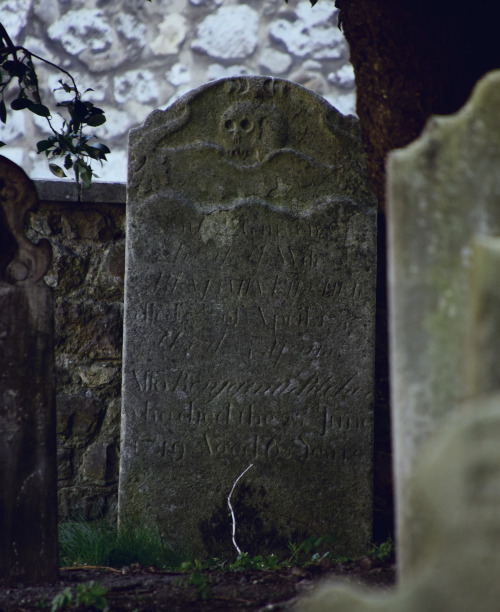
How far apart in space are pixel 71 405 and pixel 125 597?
1.43m

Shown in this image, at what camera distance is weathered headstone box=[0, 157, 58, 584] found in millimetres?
2262

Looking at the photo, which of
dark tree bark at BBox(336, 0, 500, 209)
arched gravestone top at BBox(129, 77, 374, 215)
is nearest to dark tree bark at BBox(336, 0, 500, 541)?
dark tree bark at BBox(336, 0, 500, 209)

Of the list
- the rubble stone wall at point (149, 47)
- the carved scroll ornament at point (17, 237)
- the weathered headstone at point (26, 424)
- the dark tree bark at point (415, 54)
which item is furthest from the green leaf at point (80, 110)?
the rubble stone wall at point (149, 47)

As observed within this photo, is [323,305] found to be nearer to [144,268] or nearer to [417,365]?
[144,268]

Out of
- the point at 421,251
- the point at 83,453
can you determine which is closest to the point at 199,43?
the point at 83,453

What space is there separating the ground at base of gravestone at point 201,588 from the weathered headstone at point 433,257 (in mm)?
1025

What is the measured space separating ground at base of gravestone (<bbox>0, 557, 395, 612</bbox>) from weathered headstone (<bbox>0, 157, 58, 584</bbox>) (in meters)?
0.12

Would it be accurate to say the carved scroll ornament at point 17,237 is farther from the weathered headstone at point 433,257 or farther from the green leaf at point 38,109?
the weathered headstone at point 433,257

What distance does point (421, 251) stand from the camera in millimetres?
1186

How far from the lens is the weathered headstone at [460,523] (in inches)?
33.0

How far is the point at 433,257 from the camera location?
1184 mm

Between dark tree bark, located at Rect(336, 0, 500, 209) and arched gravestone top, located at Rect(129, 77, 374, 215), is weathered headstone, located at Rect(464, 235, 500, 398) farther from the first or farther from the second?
arched gravestone top, located at Rect(129, 77, 374, 215)

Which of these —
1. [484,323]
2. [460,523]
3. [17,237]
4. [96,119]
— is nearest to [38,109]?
[96,119]

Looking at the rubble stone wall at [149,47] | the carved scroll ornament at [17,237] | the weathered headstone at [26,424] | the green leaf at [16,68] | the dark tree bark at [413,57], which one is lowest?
the weathered headstone at [26,424]
